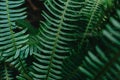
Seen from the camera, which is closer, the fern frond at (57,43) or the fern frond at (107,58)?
the fern frond at (107,58)

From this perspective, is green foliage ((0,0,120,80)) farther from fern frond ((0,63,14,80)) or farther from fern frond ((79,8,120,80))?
fern frond ((79,8,120,80))

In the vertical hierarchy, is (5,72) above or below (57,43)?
below

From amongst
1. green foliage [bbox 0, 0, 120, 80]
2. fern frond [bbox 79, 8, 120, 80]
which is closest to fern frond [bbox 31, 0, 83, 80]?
green foliage [bbox 0, 0, 120, 80]

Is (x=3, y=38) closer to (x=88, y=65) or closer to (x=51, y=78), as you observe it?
(x=51, y=78)

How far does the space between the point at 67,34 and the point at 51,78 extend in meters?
0.21

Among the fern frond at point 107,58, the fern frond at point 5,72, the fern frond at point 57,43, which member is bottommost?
the fern frond at point 5,72

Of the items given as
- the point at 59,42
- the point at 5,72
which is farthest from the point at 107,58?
the point at 5,72

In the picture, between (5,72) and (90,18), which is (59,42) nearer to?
(90,18)

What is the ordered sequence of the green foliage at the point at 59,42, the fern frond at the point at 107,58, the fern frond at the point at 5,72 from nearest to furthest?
the fern frond at the point at 107,58 → the green foliage at the point at 59,42 → the fern frond at the point at 5,72

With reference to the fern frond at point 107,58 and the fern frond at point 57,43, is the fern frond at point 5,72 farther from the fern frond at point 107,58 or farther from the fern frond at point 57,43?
the fern frond at point 107,58

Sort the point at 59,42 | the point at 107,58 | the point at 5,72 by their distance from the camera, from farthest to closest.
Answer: the point at 5,72
the point at 59,42
the point at 107,58

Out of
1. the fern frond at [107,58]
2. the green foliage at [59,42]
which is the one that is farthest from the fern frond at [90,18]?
the fern frond at [107,58]

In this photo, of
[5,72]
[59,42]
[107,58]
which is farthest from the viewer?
[5,72]

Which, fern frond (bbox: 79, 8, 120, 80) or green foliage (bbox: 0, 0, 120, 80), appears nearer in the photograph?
fern frond (bbox: 79, 8, 120, 80)
